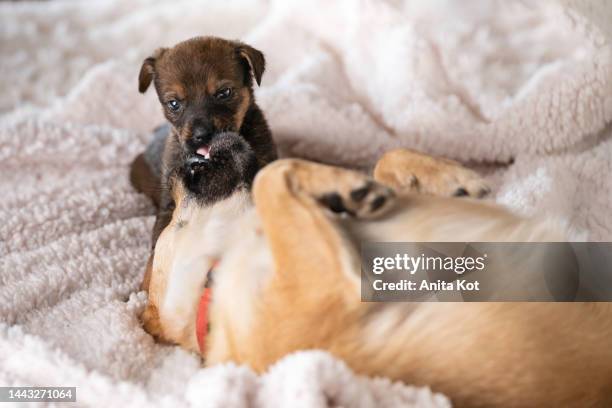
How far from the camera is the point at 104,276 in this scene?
136 centimetres

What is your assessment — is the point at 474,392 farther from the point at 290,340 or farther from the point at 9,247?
the point at 9,247

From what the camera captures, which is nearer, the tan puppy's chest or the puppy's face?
the tan puppy's chest

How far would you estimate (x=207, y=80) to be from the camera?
146 cm

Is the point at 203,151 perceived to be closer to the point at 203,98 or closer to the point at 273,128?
the point at 203,98

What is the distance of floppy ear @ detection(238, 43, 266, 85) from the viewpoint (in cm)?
146

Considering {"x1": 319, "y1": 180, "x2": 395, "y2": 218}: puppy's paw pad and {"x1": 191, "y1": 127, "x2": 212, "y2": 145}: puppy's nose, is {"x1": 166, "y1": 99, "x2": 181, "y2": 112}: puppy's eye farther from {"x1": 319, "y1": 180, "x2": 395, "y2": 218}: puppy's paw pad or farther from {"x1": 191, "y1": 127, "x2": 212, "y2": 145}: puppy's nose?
{"x1": 319, "y1": 180, "x2": 395, "y2": 218}: puppy's paw pad

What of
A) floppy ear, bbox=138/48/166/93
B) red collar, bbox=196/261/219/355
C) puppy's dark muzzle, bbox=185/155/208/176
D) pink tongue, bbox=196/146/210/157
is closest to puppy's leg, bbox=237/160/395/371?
red collar, bbox=196/261/219/355

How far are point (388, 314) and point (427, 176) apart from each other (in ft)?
0.89

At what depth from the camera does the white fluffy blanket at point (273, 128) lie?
1.05 m

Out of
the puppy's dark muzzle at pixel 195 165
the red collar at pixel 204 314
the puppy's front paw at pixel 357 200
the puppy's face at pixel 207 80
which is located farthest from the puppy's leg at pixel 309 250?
the puppy's face at pixel 207 80

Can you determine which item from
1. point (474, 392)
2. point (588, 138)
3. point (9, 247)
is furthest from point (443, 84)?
point (9, 247)

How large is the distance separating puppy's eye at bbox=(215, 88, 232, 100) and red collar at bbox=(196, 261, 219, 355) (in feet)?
1.72

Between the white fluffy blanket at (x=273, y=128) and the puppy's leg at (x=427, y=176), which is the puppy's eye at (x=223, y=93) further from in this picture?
the puppy's leg at (x=427, y=176)

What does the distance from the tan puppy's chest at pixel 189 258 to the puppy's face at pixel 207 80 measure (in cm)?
32
